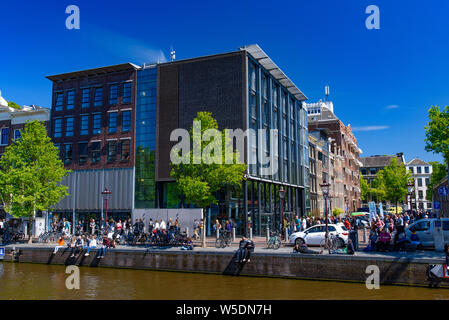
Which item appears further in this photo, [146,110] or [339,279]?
[146,110]

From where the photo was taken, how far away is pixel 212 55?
37.2 m

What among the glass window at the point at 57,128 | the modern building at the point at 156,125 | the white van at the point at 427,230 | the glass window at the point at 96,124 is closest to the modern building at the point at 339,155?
the modern building at the point at 156,125

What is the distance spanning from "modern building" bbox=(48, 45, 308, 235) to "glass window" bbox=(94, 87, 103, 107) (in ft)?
0.35

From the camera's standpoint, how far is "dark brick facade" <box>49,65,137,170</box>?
39938 millimetres

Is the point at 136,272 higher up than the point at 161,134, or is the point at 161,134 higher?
the point at 161,134

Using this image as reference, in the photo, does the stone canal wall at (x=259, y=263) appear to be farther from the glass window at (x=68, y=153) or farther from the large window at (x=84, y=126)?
the large window at (x=84, y=126)

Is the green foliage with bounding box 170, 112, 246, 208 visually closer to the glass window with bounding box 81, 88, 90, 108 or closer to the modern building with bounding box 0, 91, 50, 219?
the glass window with bounding box 81, 88, 90, 108

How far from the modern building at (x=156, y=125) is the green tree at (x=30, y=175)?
23.9ft

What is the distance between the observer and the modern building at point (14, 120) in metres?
43.8

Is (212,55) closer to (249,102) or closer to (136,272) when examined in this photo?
(249,102)

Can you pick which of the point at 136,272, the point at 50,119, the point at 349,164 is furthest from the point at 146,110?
the point at 349,164

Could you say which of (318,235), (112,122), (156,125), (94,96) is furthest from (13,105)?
(318,235)

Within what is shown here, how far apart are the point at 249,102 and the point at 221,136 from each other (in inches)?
443

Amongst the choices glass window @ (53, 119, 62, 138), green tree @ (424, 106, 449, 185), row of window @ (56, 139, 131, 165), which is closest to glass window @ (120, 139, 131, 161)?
row of window @ (56, 139, 131, 165)
